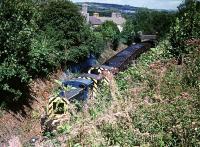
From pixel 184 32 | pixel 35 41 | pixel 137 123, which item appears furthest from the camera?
pixel 35 41

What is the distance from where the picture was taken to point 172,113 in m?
7.54

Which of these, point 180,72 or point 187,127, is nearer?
point 187,127

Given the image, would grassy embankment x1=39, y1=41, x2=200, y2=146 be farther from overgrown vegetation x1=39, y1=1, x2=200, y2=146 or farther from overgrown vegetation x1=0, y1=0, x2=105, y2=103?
overgrown vegetation x1=0, y1=0, x2=105, y2=103

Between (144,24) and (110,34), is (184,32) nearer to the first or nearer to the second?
(110,34)

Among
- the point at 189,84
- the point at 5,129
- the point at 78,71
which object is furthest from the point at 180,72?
the point at 78,71

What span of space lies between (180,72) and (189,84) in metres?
0.82

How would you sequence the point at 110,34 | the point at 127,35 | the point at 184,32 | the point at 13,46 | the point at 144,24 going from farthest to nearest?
the point at 144,24, the point at 127,35, the point at 110,34, the point at 13,46, the point at 184,32

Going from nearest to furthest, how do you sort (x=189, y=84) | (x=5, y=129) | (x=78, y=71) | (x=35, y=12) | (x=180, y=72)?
(x=189, y=84), (x=180, y=72), (x=5, y=129), (x=35, y=12), (x=78, y=71)

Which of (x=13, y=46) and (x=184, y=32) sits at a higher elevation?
(x=184, y=32)

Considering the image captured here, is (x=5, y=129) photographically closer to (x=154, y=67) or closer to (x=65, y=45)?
(x=154, y=67)

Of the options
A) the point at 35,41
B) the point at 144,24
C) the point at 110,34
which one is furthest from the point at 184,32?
the point at 144,24

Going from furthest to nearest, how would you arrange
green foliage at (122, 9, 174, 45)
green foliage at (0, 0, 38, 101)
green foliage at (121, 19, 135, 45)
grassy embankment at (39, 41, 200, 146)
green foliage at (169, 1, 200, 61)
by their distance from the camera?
green foliage at (122, 9, 174, 45) → green foliage at (121, 19, 135, 45) → green foliage at (0, 0, 38, 101) → green foliage at (169, 1, 200, 61) → grassy embankment at (39, 41, 200, 146)

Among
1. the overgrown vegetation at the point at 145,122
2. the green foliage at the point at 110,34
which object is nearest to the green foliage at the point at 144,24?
the green foliage at the point at 110,34

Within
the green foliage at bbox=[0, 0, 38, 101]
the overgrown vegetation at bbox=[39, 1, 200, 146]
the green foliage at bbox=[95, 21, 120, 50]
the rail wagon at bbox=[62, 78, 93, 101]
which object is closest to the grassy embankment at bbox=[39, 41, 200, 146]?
the overgrown vegetation at bbox=[39, 1, 200, 146]
